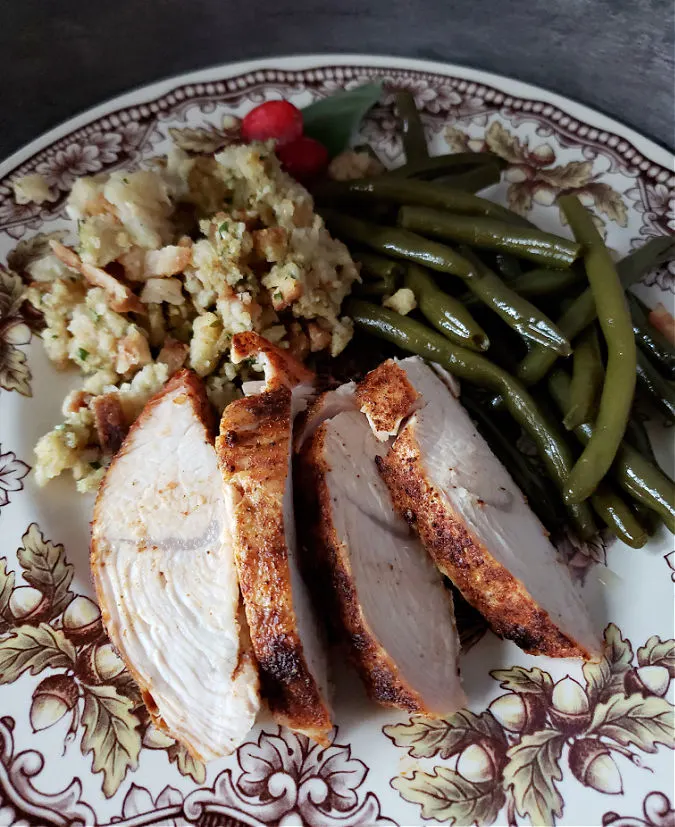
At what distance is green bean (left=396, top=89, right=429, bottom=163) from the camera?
3619 mm

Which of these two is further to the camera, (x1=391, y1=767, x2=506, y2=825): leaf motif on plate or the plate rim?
the plate rim

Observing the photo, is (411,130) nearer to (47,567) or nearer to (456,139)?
(456,139)

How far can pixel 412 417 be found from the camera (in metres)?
2.53

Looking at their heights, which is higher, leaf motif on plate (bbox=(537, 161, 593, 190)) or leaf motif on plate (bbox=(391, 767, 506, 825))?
leaf motif on plate (bbox=(537, 161, 593, 190))

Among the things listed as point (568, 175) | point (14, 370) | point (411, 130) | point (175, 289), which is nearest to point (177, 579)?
point (175, 289)

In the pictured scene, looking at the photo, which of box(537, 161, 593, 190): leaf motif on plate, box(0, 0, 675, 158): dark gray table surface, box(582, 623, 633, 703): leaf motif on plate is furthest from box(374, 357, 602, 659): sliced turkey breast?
box(0, 0, 675, 158): dark gray table surface

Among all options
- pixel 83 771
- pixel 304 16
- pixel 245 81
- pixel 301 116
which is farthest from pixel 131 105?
pixel 83 771

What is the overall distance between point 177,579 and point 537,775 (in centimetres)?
130

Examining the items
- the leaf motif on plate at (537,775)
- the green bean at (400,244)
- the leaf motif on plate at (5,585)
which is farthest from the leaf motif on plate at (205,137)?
the leaf motif on plate at (537,775)

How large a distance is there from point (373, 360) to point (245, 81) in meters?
1.89

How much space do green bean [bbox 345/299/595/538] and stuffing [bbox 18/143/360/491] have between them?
5.3 inches

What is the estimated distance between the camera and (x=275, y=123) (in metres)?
3.55

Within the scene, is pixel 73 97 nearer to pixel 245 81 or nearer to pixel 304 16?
pixel 245 81

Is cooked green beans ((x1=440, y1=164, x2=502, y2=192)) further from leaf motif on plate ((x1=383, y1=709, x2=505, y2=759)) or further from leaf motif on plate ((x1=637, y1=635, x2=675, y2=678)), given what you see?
leaf motif on plate ((x1=383, y1=709, x2=505, y2=759))
